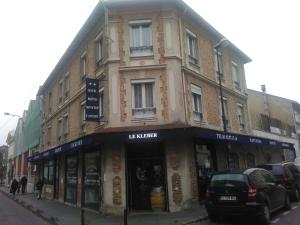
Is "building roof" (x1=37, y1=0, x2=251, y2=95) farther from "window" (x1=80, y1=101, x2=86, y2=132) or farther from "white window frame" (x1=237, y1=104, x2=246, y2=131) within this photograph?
"window" (x1=80, y1=101, x2=86, y2=132)

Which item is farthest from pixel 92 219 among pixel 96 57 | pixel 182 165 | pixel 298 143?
pixel 298 143

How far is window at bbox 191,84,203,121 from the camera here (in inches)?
663

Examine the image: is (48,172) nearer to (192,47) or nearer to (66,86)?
(66,86)

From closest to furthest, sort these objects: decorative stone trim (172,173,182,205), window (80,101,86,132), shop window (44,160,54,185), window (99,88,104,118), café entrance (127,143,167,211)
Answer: decorative stone trim (172,173,182,205) → café entrance (127,143,167,211) → window (99,88,104,118) → window (80,101,86,132) → shop window (44,160,54,185)

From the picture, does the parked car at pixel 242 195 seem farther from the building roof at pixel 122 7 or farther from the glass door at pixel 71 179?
the glass door at pixel 71 179

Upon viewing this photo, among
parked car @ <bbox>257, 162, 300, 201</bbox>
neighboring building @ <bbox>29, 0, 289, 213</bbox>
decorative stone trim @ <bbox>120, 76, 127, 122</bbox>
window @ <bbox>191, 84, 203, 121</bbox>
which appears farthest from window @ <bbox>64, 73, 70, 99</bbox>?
parked car @ <bbox>257, 162, 300, 201</bbox>

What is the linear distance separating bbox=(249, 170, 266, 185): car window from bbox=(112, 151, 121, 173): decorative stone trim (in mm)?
5926

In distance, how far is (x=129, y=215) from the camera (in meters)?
14.0

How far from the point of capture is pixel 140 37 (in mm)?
16453

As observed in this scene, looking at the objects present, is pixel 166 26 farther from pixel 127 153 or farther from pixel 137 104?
pixel 127 153

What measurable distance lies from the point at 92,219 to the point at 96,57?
8403 mm

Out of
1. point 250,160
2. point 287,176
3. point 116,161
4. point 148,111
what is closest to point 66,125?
point 116,161

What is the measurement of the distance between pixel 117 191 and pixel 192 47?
27.4 feet

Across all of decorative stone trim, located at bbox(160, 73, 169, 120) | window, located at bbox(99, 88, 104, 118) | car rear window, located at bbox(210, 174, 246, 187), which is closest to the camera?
→ car rear window, located at bbox(210, 174, 246, 187)
